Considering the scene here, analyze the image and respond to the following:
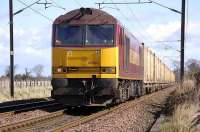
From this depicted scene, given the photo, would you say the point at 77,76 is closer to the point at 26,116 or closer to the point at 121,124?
the point at 26,116

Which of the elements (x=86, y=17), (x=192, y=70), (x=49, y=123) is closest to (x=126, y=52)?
(x=86, y=17)

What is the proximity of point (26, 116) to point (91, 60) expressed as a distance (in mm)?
3142

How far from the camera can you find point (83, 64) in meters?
19.9

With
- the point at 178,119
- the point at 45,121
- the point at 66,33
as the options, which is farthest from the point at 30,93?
the point at 178,119

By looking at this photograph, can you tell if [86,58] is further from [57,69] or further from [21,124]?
[21,124]

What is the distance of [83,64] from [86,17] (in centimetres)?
192

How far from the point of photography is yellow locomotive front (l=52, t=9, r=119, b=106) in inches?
776

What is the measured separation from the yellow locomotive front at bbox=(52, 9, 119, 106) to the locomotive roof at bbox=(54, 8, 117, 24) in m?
0.12

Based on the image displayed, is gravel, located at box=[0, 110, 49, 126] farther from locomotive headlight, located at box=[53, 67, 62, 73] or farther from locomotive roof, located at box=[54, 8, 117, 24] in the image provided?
locomotive roof, located at box=[54, 8, 117, 24]

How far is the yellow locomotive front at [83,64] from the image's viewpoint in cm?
1972

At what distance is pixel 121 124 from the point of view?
16.6 meters

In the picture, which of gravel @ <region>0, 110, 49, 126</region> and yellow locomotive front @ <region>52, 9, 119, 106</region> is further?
yellow locomotive front @ <region>52, 9, 119, 106</region>

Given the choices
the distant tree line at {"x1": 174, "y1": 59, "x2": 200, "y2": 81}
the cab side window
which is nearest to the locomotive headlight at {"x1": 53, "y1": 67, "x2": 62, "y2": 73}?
the cab side window

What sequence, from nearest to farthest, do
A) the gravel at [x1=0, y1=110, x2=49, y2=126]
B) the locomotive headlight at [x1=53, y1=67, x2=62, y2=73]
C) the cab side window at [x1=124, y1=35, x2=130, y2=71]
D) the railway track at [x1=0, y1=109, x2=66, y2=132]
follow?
the railway track at [x1=0, y1=109, x2=66, y2=132]
the gravel at [x1=0, y1=110, x2=49, y2=126]
the locomotive headlight at [x1=53, y1=67, x2=62, y2=73]
the cab side window at [x1=124, y1=35, x2=130, y2=71]
